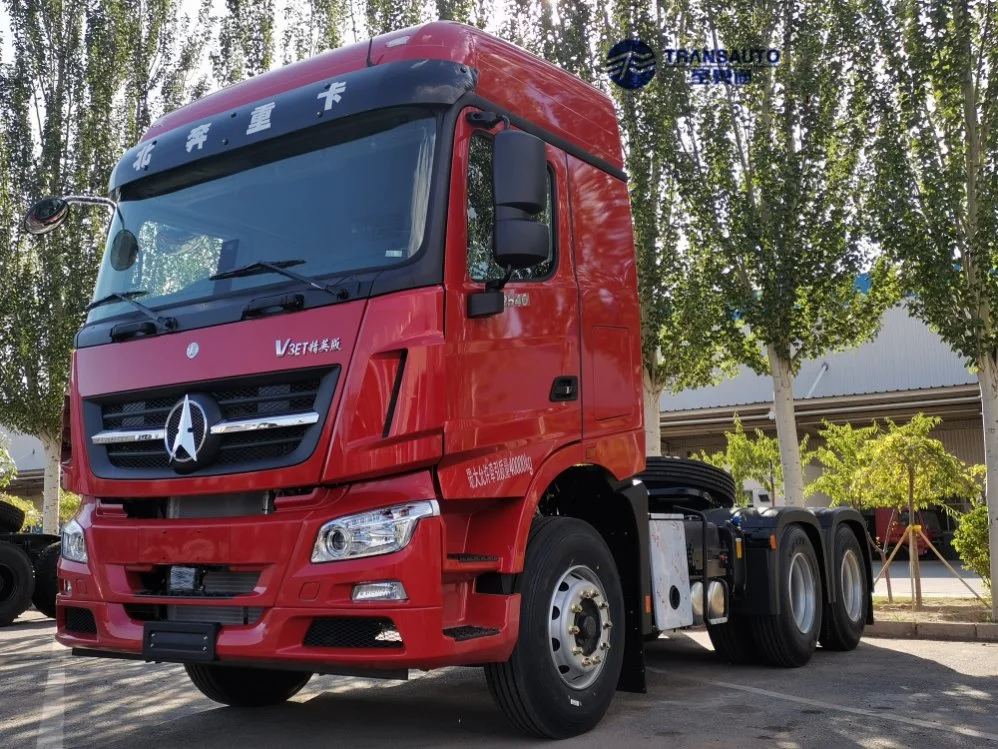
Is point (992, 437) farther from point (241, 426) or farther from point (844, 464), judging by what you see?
point (241, 426)

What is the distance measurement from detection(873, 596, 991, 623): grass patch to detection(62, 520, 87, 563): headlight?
30.2 ft

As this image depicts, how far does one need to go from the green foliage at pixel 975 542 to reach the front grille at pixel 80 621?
12080 mm

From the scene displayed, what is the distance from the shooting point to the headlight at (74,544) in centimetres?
531

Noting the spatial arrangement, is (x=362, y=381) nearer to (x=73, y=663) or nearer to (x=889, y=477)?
(x=73, y=663)

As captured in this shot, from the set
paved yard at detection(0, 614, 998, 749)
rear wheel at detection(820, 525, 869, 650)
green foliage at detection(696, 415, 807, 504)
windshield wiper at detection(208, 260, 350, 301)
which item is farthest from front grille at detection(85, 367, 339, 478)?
green foliage at detection(696, 415, 807, 504)

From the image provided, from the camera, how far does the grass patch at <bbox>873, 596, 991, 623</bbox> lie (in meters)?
12.2

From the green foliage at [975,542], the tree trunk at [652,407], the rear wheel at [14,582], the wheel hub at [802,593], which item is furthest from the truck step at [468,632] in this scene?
the tree trunk at [652,407]

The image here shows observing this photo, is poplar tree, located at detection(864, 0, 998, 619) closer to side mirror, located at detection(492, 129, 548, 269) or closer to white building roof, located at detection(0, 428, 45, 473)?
side mirror, located at detection(492, 129, 548, 269)

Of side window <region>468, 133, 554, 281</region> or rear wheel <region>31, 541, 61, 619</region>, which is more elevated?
side window <region>468, 133, 554, 281</region>

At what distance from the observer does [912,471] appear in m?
14.6

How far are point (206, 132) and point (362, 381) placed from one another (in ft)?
6.51

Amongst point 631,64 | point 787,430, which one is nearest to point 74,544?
point 787,430

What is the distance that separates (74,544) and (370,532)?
5.81 feet

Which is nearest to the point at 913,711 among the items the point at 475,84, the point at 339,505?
the point at 339,505
